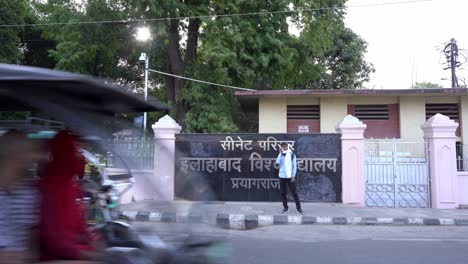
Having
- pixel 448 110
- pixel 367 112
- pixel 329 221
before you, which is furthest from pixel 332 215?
pixel 448 110

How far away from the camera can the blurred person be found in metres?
2.50

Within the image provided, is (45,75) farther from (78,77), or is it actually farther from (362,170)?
(362,170)

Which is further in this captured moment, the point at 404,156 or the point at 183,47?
the point at 183,47

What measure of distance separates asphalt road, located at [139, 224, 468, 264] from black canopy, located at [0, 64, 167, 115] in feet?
7.53

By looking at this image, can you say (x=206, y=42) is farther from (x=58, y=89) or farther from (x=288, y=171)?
(x=58, y=89)

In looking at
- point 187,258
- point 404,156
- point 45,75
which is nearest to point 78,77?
point 45,75

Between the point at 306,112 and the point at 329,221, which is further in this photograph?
the point at 306,112

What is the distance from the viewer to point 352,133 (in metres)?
12.3

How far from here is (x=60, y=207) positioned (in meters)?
2.61

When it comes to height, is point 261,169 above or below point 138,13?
below

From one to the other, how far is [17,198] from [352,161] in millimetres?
10578

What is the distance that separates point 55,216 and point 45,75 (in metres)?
0.82

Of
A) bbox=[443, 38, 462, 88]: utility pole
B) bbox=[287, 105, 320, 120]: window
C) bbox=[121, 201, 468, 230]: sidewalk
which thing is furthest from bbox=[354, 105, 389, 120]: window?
bbox=[443, 38, 462, 88]: utility pole

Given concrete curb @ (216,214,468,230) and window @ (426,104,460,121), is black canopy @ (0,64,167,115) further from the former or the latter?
window @ (426,104,460,121)
